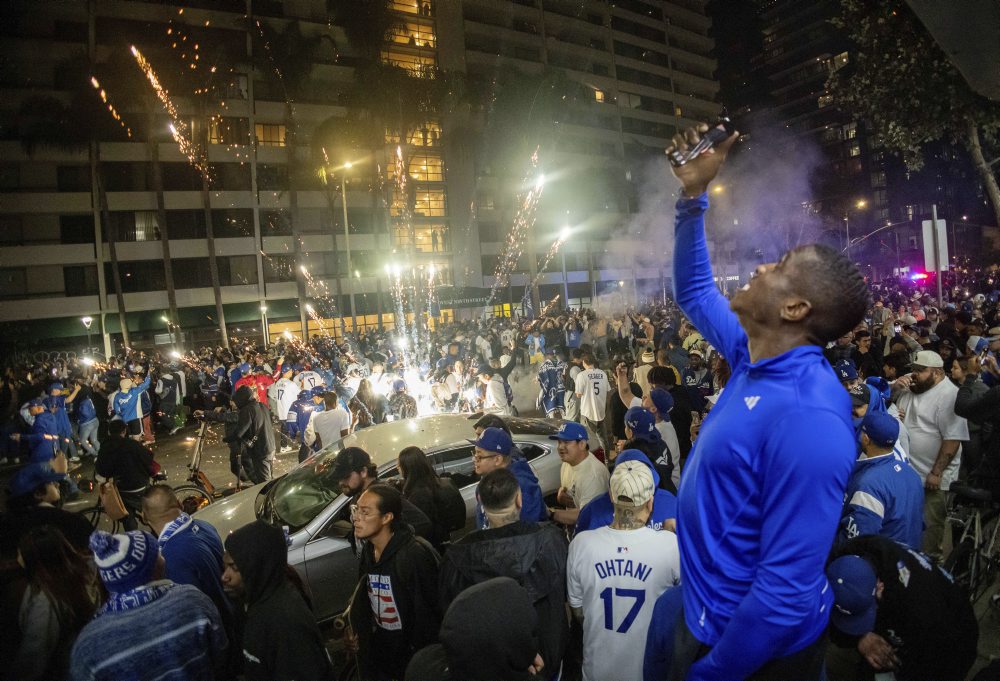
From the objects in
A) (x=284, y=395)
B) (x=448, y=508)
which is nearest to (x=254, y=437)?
(x=284, y=395)

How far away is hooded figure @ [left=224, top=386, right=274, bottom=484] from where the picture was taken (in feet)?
29.3

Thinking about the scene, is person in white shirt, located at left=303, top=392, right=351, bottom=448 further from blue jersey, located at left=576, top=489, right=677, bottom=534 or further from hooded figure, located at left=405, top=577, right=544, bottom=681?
hooded figure, located at left=405, top=577, right=544, bottom=681

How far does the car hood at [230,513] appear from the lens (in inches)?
233

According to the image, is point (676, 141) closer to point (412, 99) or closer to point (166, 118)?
point (412, 99)

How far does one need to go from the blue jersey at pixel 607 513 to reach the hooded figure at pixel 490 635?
1608 mm

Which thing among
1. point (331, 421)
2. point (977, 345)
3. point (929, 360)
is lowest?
point (331, 421)

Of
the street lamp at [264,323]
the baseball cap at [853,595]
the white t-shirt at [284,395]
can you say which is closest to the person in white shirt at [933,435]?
the baseball cap at [853,595]

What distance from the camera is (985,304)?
1892 centimetres

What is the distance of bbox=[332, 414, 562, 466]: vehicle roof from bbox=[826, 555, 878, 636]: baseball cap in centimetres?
473

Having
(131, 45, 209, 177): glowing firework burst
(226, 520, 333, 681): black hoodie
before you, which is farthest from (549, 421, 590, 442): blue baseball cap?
(131, 45, 209, 177): glowing firework burst

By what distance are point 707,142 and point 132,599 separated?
10.3 feet

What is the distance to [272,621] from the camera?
107 inches

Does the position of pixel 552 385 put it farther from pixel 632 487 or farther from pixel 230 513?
pixel 632 487

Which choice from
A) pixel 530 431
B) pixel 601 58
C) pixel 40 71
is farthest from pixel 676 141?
pixel 601 58
